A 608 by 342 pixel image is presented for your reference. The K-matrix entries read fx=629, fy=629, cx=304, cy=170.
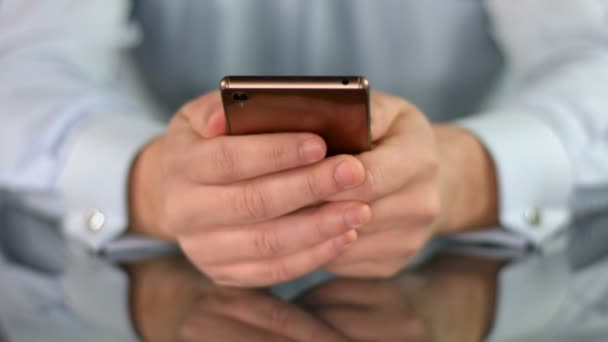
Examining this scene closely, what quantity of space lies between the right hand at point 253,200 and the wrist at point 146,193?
0.25 feet

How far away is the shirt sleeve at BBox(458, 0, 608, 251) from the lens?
535 millimetres

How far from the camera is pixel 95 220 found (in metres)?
0.53

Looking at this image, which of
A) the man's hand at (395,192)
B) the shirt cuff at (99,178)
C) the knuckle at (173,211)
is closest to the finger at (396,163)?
the man's hand at (395,192)

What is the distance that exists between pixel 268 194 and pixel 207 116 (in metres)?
0.08

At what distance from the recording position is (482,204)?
20.7 inches

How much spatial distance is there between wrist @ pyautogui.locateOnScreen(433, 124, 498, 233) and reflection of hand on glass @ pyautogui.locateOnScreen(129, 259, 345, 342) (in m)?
0.17

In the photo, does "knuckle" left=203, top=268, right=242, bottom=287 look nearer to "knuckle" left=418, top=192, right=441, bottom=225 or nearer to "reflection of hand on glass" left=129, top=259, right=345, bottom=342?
"reflection of hand on glass" left=129, top=259, right=345, bottom=342

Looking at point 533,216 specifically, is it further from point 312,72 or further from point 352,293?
point 312,72

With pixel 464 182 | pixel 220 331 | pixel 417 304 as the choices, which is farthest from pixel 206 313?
pixel 464 182

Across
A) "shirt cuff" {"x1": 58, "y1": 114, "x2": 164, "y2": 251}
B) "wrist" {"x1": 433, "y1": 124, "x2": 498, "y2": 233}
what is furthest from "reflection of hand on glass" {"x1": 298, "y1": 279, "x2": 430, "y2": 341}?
"shirt cuff" {"x1": 58, "y1": 114, "x2": 164, "y2": 251}

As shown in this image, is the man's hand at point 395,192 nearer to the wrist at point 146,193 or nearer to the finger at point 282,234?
the finger at point 282,234

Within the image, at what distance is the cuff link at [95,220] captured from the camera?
52 centimetres

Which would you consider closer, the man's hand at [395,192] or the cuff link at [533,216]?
the man's hand at [395,192]

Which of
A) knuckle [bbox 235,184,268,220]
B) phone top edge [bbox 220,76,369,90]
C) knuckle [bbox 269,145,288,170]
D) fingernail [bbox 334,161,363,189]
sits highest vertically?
phone top edge [bbox 220,76,369,90]
